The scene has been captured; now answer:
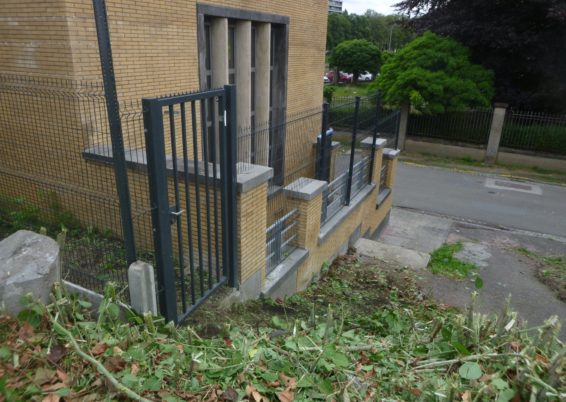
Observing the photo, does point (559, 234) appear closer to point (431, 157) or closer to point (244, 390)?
point (431, 157)

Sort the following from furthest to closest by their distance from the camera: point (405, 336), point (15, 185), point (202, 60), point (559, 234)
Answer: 1. point (559, 234)
2. point (202, 60)
3. point (15, 185)
4. point (405, 336)

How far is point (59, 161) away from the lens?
19.0 feet

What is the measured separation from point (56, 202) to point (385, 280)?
4823 millimetres

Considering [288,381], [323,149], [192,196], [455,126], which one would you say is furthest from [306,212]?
[455,126]

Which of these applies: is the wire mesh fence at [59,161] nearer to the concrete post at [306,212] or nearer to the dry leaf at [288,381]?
the concrete post at [306,212]

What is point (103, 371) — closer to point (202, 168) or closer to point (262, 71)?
point (202, 168)

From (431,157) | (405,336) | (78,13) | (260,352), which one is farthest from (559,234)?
(78,13)

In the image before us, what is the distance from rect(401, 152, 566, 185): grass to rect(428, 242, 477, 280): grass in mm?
8348

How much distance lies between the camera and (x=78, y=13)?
17.6 feet

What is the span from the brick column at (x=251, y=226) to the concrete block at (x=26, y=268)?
1.79m

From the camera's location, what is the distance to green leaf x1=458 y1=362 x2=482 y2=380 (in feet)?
8.90

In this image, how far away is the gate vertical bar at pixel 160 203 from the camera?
10.9 feet

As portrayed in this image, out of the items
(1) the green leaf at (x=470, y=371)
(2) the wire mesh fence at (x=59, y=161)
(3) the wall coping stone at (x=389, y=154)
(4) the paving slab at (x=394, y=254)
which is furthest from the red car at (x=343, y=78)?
(1) the green leaf at (x=470, y=371)

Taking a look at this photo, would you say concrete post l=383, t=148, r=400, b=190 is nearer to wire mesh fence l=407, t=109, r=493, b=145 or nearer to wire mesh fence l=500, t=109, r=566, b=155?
wire mesh fence l=407, t=109, r=493, b=145
